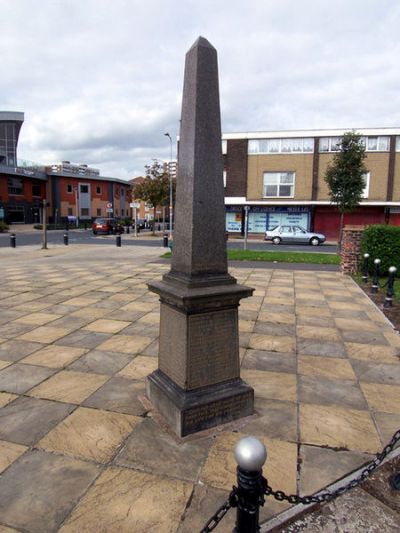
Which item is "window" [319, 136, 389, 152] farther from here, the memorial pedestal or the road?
the memorial pedestal

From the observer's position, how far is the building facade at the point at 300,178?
32.4 metres

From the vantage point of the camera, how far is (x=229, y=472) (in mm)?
2719

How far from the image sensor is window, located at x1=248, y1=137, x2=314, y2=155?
33.4 metres

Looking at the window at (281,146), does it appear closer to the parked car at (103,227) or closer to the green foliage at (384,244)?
the parked car at (103,227)

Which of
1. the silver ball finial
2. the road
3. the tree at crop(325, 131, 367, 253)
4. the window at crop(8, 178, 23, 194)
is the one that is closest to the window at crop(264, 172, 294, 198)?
the road

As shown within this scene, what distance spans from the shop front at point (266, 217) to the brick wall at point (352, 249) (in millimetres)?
23342

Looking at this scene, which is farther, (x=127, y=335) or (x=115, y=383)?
(x=127, y=335)

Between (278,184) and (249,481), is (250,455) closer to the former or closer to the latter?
(249,481)

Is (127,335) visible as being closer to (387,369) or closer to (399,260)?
(387,369)

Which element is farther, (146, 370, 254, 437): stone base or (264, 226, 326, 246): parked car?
(264, 226, 326, 246): parked car

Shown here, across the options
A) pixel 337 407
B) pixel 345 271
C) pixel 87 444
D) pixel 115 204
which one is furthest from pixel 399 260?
pixel 115 204

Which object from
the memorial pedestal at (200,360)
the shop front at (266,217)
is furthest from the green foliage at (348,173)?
the memorial pedestal at (200,360)

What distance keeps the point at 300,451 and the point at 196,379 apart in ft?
3.39

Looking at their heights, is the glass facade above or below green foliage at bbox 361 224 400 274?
above
